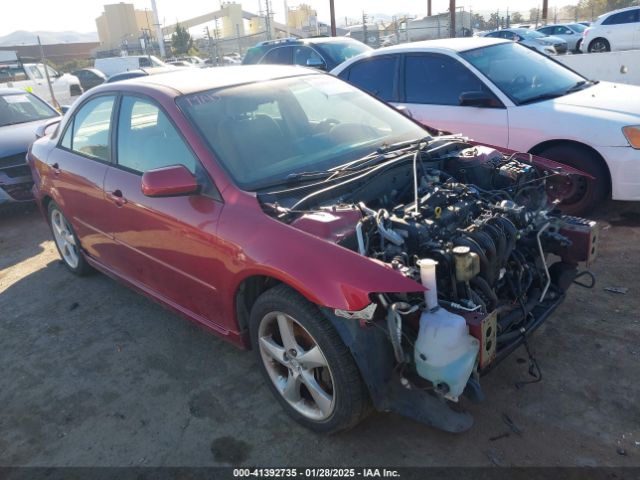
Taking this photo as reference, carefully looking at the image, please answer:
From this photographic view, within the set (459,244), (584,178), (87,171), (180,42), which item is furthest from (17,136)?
(180,42)

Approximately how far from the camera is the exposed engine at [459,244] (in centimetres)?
231

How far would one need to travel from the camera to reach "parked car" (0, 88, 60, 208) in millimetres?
6953

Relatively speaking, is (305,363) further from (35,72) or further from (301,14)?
(301,14)

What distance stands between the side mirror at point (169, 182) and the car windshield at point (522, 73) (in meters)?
3.75

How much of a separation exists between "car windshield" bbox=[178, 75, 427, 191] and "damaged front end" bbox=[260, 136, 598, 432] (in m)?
0.24

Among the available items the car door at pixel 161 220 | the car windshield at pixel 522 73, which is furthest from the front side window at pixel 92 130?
the car windshield at pixel 522 73

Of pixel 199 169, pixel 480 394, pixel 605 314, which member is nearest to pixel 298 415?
pixel 480 394

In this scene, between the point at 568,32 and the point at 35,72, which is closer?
the point at 35,72

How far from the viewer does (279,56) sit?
10.8 meters

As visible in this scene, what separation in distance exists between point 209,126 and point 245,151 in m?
0.27

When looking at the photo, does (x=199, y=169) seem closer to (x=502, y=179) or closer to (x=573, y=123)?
(x=502, y=179)

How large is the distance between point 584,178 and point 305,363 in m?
3.67

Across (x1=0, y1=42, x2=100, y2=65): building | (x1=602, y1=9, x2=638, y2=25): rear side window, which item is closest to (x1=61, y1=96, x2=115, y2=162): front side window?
(x1=602, y1=9, x2=638, y2=25): rear side window

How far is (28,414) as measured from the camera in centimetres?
323
